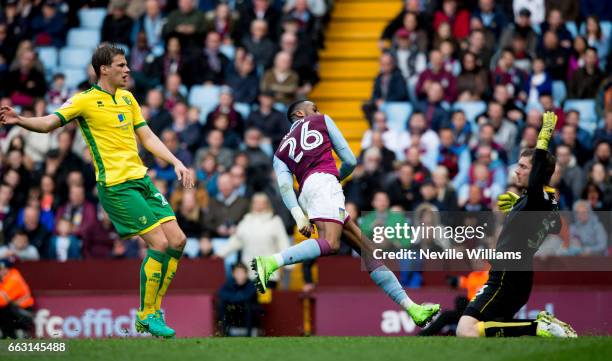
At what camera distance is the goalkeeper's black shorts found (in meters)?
12.0

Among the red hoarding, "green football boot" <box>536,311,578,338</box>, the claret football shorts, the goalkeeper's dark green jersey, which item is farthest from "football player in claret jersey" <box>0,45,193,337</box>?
the red hoarding

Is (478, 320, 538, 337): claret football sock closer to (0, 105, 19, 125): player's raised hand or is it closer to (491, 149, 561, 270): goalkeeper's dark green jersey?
(491, 149, 561, 270): goalkeeper's dark green jersey

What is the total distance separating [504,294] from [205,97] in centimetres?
958

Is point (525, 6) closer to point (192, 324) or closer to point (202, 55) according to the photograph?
point (202, 55)

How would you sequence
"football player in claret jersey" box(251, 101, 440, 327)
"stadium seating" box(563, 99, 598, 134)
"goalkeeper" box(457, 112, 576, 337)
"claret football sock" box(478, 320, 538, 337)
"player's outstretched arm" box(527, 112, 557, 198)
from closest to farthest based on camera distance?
1. "player's outstretched arm" box(527, 112, 557, 198)
2. "goalkeeper" box(457, 112, 576, 337)
3. "football player in claret jersey" box(251, 101, 440, 327)
4. "claret football sock" box(478, 320, 538, 337)
5. "stadium seating" box(563, 99, 598, 134)

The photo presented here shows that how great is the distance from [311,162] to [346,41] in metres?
10.1

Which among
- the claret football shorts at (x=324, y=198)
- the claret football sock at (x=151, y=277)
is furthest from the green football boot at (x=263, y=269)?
the claret football sock at (x=151, y=277)

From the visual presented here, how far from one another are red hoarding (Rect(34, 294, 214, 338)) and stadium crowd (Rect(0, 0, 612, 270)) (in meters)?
1.13

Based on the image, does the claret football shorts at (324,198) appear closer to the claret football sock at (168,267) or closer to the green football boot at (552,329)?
the claret football sock at (168,267)

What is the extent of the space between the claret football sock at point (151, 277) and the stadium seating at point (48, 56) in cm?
1118

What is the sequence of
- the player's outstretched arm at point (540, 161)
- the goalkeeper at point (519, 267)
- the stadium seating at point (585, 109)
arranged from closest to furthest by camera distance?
the player's outstretched arm at point (540, 161)
the goalkeeper at point (519, 267)
the stadium seating at point (585, 109)

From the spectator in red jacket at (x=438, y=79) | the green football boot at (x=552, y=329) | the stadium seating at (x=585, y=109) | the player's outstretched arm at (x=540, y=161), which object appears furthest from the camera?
the spectator in red jacket at (x=438, y=79)

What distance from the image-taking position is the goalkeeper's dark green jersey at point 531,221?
11.5m

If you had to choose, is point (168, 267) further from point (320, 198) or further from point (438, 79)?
point (438, 79)
